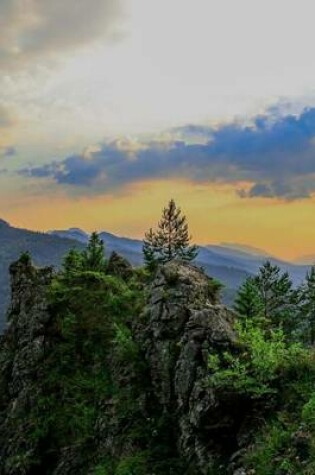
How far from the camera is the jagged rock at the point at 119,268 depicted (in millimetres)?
42297

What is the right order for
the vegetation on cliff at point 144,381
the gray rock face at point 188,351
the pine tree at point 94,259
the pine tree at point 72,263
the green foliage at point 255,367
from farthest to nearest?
the pine tree at point 94,259, the pine tree at point 72,263, the gray rock face at point 188,351, the green foliage at point 255,367, the vegetation on cliff at point 144,381

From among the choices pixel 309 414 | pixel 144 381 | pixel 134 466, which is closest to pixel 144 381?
pixel 144 381

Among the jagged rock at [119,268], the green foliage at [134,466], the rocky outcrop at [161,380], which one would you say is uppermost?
the jagged rock at [119,268]

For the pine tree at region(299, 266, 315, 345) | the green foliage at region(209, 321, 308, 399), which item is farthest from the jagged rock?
the pine tree at region(299, 266, 315, 345)

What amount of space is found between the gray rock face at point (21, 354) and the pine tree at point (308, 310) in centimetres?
5193

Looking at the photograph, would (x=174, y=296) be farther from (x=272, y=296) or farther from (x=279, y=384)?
(x=272, y=296)

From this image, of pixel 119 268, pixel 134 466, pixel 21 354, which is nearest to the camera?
pixel 134 466

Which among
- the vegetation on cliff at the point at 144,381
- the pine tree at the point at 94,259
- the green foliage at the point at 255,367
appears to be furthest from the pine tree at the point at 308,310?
the green foliage at the point at 255,367

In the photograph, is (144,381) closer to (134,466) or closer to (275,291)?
(134,466)

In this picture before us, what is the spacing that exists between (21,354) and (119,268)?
11.3 meters

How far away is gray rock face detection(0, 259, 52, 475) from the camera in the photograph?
2956cm

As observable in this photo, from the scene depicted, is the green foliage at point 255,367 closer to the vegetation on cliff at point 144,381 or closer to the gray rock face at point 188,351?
the vegetation on cliff at point 144,381

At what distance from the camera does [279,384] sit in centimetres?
2103

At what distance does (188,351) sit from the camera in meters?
24.6
